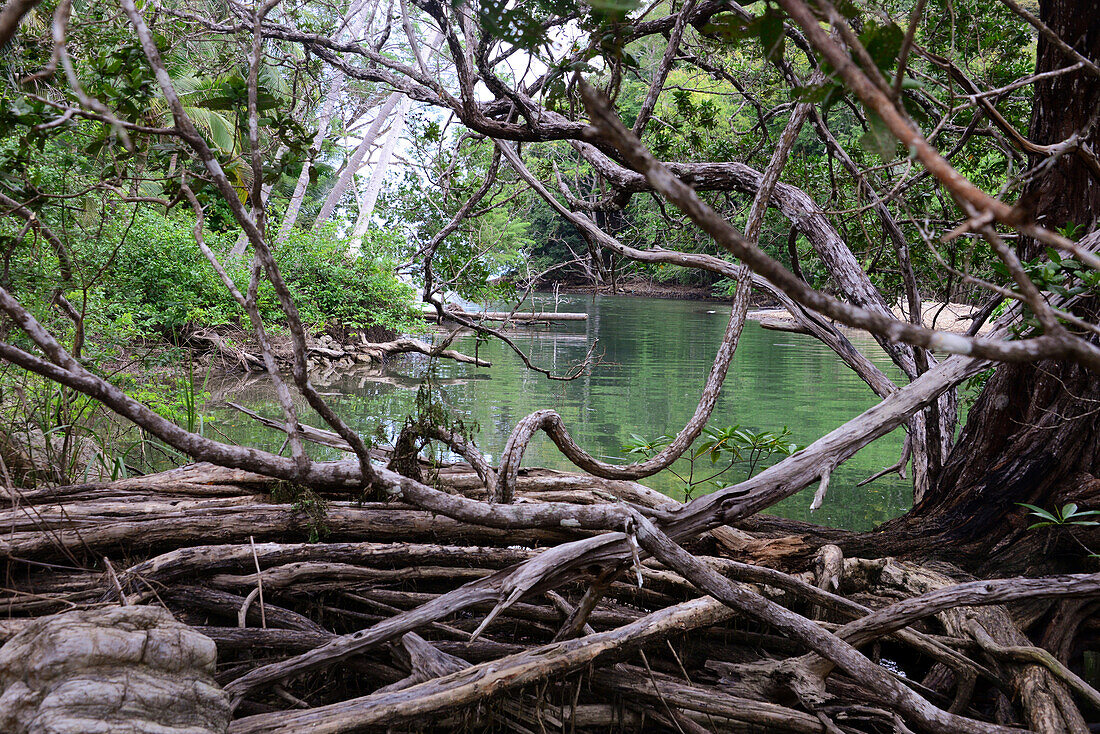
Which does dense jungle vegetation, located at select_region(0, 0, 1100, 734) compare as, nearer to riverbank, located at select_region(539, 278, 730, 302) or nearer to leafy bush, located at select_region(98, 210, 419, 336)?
leafy bush, located at select_region(98, 210, 419, 336)

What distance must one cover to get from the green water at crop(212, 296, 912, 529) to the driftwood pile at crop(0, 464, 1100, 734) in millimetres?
902

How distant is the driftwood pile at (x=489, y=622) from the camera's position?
85.7 inches

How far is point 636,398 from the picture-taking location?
8.77m

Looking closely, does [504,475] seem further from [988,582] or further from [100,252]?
[100,252]

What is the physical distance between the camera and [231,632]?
225cm

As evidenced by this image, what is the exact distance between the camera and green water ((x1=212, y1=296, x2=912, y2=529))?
579 centimetres

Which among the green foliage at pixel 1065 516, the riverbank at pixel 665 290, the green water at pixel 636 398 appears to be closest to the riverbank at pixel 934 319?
the green foliage at pixel 1065 516

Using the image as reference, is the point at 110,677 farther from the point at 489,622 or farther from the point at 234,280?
the point at 234,280

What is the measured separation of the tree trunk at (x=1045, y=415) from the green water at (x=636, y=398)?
1584mm

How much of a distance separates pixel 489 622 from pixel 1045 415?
2.43 meters

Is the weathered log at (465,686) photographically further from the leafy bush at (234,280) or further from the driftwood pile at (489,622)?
the leafy bush at (234,280)

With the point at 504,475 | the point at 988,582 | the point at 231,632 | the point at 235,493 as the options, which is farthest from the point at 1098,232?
the point at 235,493

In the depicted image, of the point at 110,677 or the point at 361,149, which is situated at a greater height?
the point at 361,149

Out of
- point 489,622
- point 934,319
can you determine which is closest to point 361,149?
point 934,319
